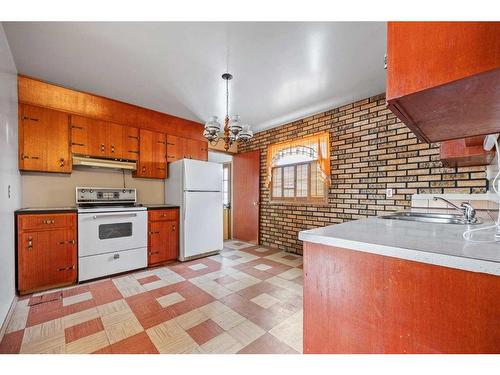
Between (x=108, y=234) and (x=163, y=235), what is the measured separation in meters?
0.74

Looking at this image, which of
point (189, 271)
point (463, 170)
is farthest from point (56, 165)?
point (463, 170)

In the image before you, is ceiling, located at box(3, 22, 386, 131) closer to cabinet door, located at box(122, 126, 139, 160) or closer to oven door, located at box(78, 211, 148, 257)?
cabinet door, located at box(122, 126, 139, 160)

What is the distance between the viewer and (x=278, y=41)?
196 cm

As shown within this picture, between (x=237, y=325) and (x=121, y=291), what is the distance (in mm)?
1455

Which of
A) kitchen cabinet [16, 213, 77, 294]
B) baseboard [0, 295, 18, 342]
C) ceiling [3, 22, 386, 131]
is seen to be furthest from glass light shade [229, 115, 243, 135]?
baseboard [0, 295, 18, 342]

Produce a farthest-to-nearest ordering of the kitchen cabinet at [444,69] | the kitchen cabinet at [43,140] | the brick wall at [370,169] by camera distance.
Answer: the kitchen cabinet at [43,140], the brick wall at [370,169], the kitchen cabinet at [444,69]

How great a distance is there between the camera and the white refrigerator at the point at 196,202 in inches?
136

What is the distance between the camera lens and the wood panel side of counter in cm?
63

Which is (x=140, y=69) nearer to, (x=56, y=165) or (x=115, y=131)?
(x=115, y=131)

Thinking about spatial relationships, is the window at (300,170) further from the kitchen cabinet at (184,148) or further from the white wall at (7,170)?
the white wall at (7,170)

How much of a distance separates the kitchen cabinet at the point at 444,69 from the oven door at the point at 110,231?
3.15m

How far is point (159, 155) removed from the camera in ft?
12.1

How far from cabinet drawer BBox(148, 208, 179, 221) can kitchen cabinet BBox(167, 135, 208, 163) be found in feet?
3.08

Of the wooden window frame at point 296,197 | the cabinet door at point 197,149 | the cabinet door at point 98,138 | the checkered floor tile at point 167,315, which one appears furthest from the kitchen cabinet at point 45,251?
the wooden window frame at point 296,197
